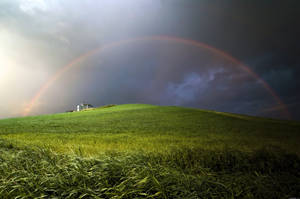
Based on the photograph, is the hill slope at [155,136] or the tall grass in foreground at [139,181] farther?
the hill slope at [155,136]

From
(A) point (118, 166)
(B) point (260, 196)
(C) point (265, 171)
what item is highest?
(A) point (118, 166)

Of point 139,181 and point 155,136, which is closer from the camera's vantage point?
point 139,181

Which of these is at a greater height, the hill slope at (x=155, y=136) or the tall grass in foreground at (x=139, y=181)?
the tall grass in foreground at (x=139, y=181)

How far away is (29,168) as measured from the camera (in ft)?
16.1

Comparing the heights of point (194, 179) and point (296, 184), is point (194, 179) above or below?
above

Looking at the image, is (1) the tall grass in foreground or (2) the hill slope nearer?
(1) the tall grass in foreground

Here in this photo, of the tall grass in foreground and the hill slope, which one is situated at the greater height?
the tall grass in foreground

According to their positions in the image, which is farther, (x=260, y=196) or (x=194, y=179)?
(x=194, y=179)

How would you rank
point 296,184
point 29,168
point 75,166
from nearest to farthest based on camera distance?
1. point 296,184
2. point 75,166
3. point 29,168

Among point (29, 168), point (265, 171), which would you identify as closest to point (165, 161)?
point (265, 171)

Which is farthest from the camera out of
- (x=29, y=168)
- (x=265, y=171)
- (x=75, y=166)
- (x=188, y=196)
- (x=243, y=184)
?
(x=265, y=171)

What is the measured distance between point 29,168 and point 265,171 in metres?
7.42

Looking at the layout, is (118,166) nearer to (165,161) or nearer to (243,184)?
(165,161)

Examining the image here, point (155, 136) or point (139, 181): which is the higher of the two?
point (139, 181)
